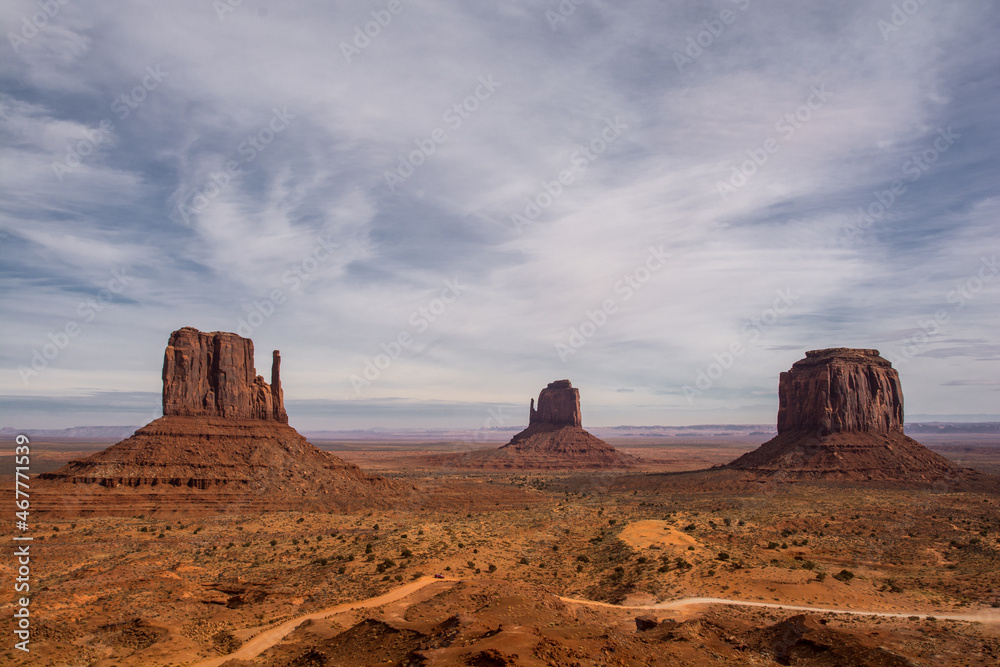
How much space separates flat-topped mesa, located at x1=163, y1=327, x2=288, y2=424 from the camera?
66.1 meters

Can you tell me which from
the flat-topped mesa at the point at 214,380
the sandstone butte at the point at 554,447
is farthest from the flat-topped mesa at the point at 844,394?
the flat-topped mesa at the point at 214,380

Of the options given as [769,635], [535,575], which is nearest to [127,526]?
[535,575]

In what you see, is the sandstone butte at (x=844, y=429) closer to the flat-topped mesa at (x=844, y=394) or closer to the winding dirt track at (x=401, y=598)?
the flat-topped mesa at (x=844, y=394)

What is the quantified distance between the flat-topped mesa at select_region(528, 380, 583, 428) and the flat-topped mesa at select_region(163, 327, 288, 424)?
106 meters

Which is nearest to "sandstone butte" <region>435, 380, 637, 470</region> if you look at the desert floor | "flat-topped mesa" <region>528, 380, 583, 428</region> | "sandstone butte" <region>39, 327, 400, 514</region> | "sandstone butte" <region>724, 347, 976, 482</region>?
"flat-topped mesa" <region>528, 380, 583, 428</region>

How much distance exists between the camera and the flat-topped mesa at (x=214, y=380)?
6606 cm

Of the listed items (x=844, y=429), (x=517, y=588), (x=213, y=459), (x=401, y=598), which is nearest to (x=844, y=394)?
(x=844, y=429)

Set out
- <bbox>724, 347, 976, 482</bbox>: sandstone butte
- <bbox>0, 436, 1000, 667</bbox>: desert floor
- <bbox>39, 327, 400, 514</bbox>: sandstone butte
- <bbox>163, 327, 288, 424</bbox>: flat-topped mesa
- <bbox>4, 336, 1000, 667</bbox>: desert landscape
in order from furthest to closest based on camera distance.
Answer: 1. <bbox>724, 347, 976, 482</bbox>: sandstone butte
2. <bbox>163, 327, 288, 424</bbox>: flat-topped mesa
3. <bbox>39, 327, 400, 514</bbox>: sandstone butte
4. <bbox>4, 336, 1000, 667</bbox>: desert landscape
5. <bbox>0, 436, 1000, 667</bbox>: desert floor

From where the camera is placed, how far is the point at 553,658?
56.6ft

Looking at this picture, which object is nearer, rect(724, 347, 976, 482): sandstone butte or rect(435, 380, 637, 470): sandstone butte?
rect(724, 347, 976, 482): sandstone butte

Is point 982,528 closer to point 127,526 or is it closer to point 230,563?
point 230,563

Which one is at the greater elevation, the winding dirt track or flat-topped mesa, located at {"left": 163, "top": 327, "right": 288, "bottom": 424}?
flat-topped mesa, located at {"left": 163, "top": 327, "right": 288, "bottom": 424}

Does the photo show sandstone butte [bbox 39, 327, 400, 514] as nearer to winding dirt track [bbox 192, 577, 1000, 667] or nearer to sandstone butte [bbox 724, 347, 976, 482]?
winding dirt track [bbox 192, 577, 1000, 667]

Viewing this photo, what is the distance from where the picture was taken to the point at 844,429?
→ 303ft
